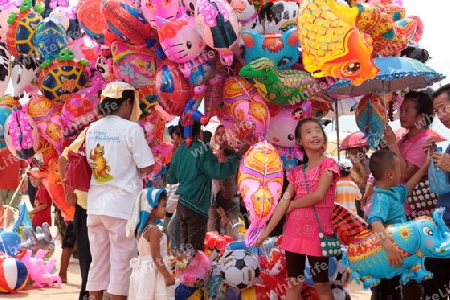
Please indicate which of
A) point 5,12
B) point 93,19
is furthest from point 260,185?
point 5,12

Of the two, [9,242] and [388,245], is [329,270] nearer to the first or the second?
[388,245]

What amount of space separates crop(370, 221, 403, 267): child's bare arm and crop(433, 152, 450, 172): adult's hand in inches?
20.3

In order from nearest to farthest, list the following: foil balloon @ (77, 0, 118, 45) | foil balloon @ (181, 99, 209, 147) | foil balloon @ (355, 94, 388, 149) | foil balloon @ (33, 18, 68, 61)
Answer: foil balloon @ (181, 99, 209, 147) < foil balloon @ (355, 94, 388, 149) < foil balloon @ (77, 0, 118, 45) < foil balloon @ (33, 18, 68, 61)

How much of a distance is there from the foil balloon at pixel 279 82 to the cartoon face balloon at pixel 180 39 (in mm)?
461

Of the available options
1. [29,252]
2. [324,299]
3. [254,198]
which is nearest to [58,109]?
[29,252]

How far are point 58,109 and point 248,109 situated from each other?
7.82 feet

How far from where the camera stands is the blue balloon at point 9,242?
22.9 feet

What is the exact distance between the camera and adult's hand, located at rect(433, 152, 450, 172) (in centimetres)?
421

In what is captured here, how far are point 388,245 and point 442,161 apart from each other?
0.62 meters

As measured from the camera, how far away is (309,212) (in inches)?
174

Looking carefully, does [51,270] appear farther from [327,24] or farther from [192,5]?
[327,24]

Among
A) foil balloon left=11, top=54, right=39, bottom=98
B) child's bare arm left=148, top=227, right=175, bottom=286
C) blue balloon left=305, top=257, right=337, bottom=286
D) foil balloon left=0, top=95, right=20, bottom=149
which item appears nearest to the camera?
child's bare arm left=148, top=227, right=175, bottom=286

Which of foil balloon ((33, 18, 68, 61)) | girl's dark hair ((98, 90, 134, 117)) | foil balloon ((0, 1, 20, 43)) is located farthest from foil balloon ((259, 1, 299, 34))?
foil balloon ((0, 1, 20, 43))

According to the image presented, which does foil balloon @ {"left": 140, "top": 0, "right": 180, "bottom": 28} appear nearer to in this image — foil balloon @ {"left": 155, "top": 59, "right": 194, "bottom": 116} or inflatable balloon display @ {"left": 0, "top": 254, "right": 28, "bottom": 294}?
foil balloon @ {"left": 155, "top": 59, "right": 194, "bottom": 116}
